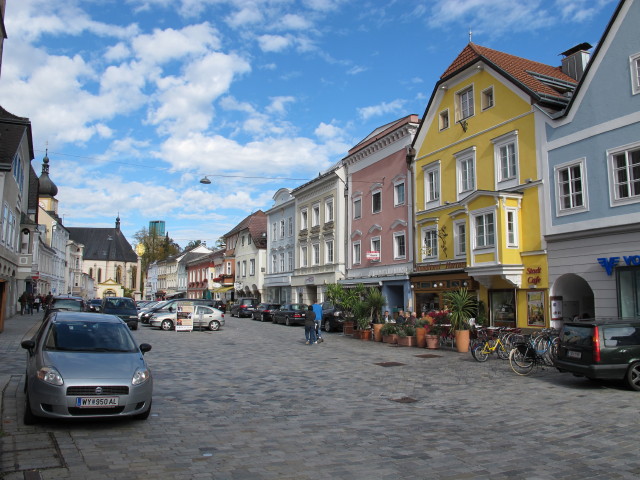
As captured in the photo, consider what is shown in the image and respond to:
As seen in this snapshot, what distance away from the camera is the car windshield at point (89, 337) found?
8.57 m

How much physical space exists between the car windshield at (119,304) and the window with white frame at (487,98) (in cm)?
2202

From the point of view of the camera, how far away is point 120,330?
9.42m

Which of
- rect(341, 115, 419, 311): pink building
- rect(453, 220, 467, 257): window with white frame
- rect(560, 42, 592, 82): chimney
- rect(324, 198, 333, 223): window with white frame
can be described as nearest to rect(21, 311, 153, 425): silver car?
rect(453, 220, 467, 257): window with white frame

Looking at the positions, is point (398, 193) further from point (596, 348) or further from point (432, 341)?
point (596, 348)

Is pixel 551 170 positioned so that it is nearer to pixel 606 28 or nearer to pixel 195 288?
pixel 606 28

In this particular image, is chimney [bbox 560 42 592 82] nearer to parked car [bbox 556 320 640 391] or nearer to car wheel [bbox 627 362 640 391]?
parked car [bbox 556 320 640 391]

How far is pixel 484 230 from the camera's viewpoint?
22.5 meters

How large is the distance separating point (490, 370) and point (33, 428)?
11.5 meters

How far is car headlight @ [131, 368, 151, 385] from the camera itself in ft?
25.8

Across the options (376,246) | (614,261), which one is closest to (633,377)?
(614,261)

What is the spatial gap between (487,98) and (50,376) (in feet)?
72.9

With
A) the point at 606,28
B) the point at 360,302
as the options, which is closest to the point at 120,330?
the point at 360,302

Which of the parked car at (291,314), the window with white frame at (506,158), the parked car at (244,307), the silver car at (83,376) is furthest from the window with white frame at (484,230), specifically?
the parked car at (244,307)

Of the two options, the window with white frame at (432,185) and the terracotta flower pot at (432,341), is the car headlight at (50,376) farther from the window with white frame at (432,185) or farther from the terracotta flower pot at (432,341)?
the window with white frame at (432,185)
